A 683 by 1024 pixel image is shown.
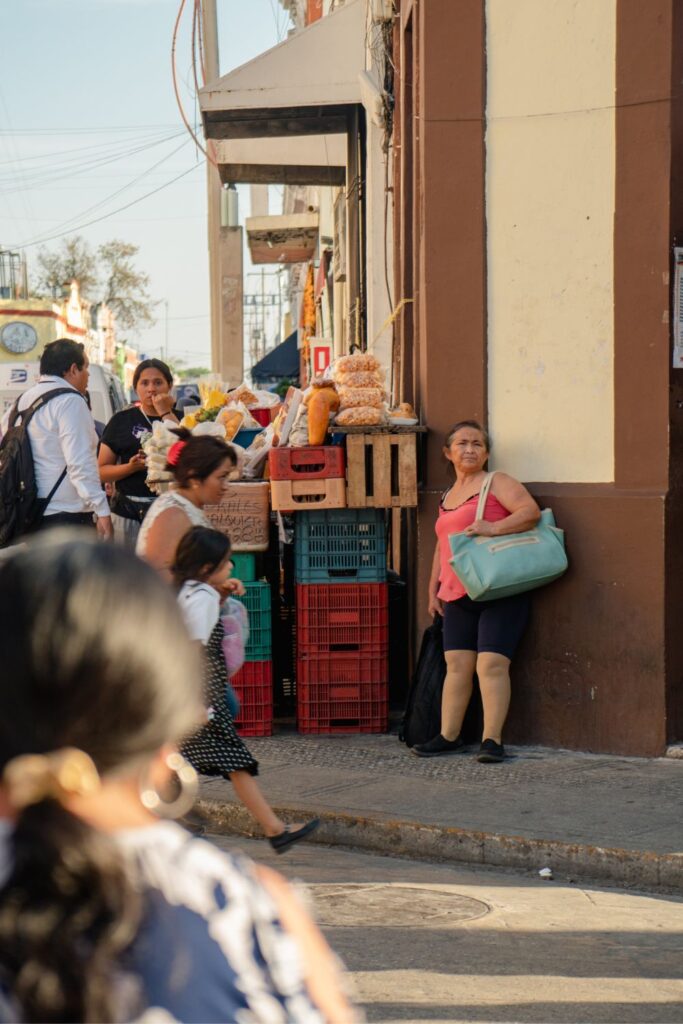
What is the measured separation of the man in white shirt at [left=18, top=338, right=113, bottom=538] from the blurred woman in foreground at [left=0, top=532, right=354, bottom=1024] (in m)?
6.33

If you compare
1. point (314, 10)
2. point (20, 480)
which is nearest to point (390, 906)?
point (20, 480)

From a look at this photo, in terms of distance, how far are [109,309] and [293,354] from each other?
49854mm

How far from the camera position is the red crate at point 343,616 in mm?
8727

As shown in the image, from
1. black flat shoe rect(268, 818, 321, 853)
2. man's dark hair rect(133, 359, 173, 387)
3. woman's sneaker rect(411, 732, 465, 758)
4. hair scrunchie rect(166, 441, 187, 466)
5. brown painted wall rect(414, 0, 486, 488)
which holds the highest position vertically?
brown painted wall rect(414, 0, 486, 488)

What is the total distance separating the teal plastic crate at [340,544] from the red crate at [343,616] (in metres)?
0.06

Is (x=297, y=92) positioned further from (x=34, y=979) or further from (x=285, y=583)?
(x=34, y=979)

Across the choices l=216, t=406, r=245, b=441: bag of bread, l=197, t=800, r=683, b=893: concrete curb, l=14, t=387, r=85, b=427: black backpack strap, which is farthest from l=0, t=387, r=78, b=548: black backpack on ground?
l=197, t=800, r=683, b=893: concrete curb

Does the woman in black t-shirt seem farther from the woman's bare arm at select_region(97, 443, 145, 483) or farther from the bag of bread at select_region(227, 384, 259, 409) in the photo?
the bag of bread at select_region(227, 384, 259, 409)

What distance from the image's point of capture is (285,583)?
32.1 feet

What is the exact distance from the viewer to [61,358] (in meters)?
7.97

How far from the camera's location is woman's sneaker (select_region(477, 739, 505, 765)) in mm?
7914

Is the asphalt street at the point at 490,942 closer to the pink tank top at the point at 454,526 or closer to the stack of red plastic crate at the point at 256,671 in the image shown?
the pink tank top at the point at 454,526

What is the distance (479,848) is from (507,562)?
1935 millimetres

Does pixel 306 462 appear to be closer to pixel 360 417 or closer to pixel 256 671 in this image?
pixel 360 417
